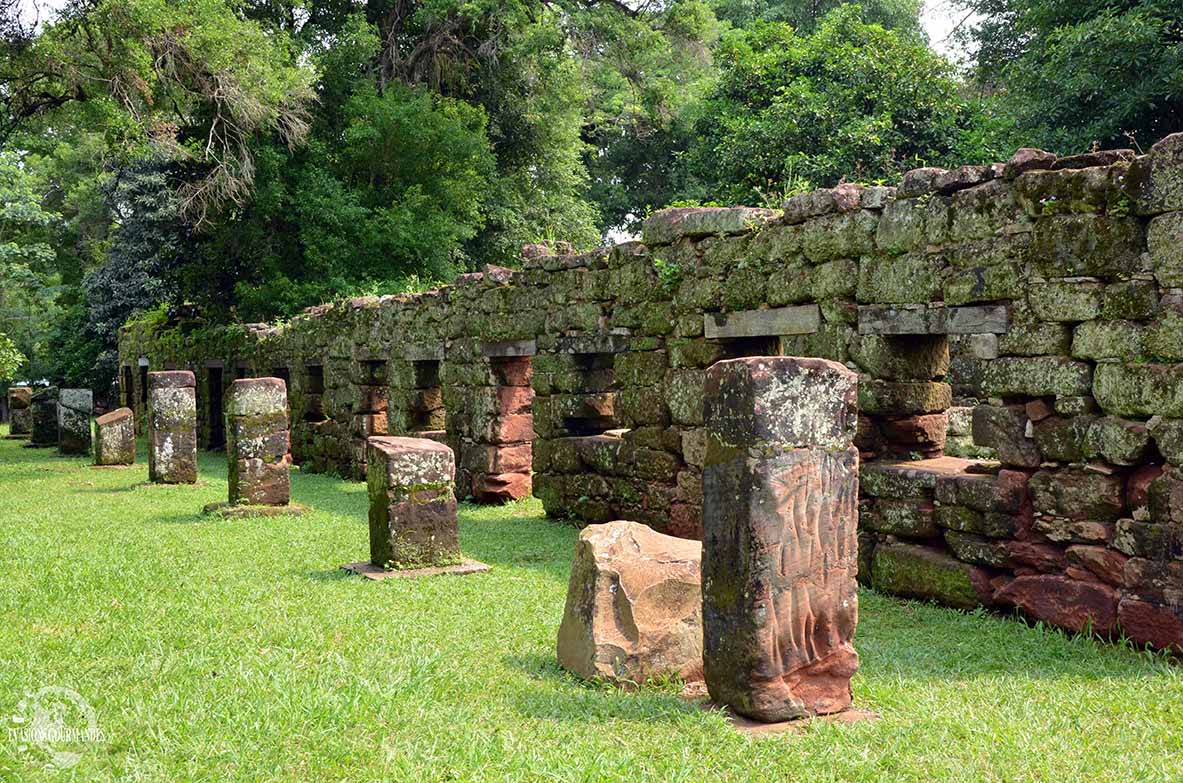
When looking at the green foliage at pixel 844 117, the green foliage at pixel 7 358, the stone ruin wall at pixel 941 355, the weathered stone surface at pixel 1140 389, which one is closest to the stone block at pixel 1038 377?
the stone ruin wall at pixel 941 355

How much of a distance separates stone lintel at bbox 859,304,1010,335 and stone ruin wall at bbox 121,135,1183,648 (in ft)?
0.05

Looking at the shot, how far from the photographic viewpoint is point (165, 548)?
1012cm

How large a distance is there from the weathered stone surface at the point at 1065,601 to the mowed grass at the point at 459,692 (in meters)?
0.17

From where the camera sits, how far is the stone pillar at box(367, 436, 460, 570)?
8.88m

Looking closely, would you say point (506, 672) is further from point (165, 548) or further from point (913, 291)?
point (165, 548)

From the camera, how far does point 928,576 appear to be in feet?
25.8

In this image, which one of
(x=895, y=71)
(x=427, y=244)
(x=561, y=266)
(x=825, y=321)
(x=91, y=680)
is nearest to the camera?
(x=91, y=680)

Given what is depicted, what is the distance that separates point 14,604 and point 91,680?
2.48 m

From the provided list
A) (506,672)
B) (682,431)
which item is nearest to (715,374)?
(506,672)

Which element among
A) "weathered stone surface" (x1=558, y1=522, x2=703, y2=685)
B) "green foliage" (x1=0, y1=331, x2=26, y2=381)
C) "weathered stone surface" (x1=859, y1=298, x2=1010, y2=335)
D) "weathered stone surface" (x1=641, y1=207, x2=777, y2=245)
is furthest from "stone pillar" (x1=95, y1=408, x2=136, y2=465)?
"weathered stone surface" (x1=558, y1=522, x2=703, y2=685)

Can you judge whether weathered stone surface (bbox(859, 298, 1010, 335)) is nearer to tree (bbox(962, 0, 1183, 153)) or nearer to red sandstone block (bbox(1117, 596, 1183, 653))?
red sandstone block (bbox(1117, 596, 1183, 653))

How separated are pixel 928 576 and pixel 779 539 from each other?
3461 mm

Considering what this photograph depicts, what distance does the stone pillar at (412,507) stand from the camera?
29.1 feet

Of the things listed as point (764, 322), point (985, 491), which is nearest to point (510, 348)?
point (764, 322)
